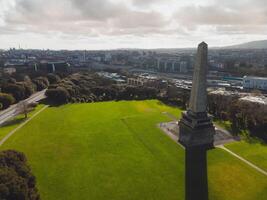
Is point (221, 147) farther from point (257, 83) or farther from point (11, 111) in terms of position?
point (257, 83)

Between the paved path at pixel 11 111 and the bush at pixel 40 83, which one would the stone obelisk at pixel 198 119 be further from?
the bush at pixel 40 83

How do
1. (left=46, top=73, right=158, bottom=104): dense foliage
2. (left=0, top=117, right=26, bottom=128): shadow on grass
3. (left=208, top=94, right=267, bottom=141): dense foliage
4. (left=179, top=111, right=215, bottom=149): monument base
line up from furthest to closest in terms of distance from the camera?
(left=46, top=73, right=158, bottom=104): dense foliage, (left=0, top=117, right=26, bottom=128): shadow on grass, (left=208, top=94, right=267, bottom=141): dense foliage, (left=179, top=111, right=215, bottom=149): monument base

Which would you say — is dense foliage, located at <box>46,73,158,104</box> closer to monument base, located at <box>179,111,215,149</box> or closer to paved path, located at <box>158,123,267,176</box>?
paved path, located at <box>158,123,267,176</box>

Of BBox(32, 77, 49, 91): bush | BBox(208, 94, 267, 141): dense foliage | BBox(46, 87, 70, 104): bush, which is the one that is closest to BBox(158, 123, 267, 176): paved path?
BBox(208, 94, 267, 141): dense foliage

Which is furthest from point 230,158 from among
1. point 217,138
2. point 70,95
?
point 70,95

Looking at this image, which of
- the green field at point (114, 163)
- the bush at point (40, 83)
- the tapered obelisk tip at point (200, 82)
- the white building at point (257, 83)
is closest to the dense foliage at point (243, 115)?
the green field at point (114, 163)
